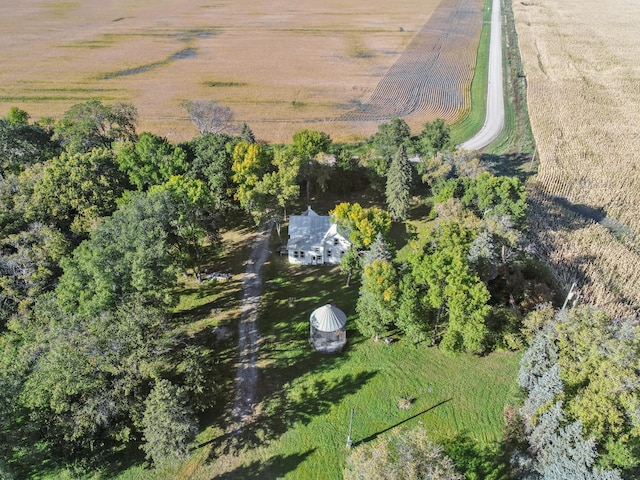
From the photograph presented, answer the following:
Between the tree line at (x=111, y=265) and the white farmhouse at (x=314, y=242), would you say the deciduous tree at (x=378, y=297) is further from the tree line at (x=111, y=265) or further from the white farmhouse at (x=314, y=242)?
the tree line at (x=111, y=265)

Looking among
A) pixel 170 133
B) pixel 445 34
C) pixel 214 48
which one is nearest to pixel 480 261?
pixel 170 133

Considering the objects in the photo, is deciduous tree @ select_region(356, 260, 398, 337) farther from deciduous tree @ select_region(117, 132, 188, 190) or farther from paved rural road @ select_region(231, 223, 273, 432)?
deciduous tree @ select_region(117, 132, 188, 190)

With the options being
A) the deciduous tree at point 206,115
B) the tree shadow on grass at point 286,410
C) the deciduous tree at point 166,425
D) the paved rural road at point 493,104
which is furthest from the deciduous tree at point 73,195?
the paved rural road at point 493,104

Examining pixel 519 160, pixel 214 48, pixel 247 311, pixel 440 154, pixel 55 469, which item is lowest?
pixel 55 469

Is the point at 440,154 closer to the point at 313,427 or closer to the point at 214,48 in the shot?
the point at 313,427

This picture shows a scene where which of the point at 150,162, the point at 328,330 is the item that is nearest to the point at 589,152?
the point at 328,330

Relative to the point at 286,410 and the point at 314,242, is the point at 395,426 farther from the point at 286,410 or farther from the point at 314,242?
the point at 314,242

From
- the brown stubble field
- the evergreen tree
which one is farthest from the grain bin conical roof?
the brown stubble field
